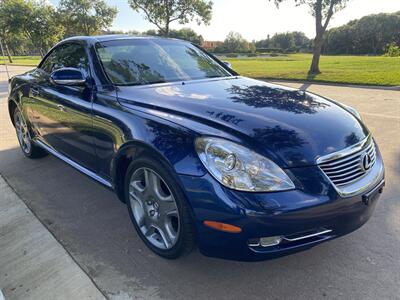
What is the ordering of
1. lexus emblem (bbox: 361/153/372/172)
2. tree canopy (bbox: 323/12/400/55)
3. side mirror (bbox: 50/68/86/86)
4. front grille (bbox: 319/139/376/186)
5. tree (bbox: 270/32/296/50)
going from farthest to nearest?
tree (bbox: 270/32/296/50) < tree canopy (bbox: 323/12/400/55) < side mirror (bbox: 50/68/86/86) < lexus emblem (bbox: 361/153/372/172) < front grille (bbox: 319/139/376/186)

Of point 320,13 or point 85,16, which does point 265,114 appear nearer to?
point 320,13

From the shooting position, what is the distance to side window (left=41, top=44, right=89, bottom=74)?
3280 millimetres

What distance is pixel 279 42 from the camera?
96.4m

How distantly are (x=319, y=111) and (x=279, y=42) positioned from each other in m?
101

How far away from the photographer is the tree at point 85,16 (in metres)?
39.4

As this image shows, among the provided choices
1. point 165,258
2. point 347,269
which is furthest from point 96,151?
point 347,269

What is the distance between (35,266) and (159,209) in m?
1.01

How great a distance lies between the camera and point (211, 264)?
2.45m

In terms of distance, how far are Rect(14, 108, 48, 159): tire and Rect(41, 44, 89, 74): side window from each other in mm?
933

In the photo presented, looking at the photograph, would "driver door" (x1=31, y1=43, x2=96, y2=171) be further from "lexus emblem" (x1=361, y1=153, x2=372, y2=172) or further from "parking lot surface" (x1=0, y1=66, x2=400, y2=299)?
"lexus emblem" (x1=361, y1=153, x2=372, y2=172)

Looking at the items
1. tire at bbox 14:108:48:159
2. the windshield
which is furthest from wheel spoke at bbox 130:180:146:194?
Result: tire at bbox 14:108:48:159

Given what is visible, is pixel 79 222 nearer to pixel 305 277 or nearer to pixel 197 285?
pixel 197 285

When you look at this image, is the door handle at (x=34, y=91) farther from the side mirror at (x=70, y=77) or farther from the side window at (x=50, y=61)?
the side mirror at (x=70, y=77)

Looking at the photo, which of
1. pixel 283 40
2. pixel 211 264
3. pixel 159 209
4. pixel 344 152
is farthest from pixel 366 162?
pixel 283 40
